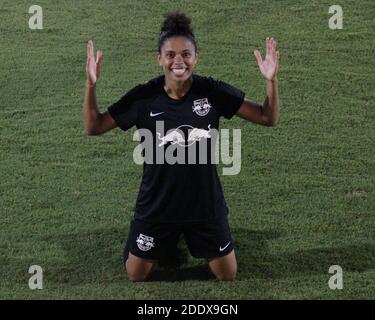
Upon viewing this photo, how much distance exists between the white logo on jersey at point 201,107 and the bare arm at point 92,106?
1.53 feet

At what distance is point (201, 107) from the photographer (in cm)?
423

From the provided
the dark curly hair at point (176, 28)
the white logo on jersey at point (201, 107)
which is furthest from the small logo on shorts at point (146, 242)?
the dark curly hair at point (176, 28)

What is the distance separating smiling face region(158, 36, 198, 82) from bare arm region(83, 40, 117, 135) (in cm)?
36

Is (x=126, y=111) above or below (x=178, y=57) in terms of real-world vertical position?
below

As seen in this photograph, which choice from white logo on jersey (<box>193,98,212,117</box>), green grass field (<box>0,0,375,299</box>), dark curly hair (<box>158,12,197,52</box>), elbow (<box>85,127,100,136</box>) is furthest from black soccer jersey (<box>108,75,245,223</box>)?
green grass field (<box>0,0,375,299</box>)

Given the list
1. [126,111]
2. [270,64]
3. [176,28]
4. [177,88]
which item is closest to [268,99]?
[270,64]

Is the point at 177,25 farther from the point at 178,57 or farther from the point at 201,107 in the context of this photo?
the point at 201,107

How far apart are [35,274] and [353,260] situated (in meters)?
1.95

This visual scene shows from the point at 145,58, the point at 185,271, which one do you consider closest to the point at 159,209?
the point at 185,271

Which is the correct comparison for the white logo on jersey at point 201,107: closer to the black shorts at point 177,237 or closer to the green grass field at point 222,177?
the black shorts at point 177,237

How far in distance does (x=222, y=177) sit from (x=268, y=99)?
1814mm

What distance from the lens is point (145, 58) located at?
800 centimetres

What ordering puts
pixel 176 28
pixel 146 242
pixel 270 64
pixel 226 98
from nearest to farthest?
pixel 270 64 → pixel 176 28 → pixel 226 98 → pixel 146 242

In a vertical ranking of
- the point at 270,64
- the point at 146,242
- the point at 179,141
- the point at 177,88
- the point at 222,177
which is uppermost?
the point at 270,64
